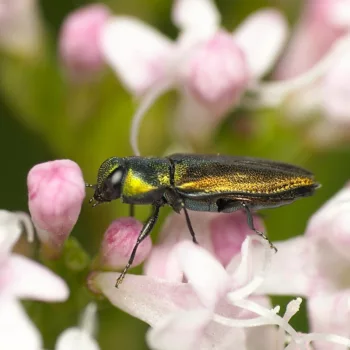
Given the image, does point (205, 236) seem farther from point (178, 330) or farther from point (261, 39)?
point (261, 39)

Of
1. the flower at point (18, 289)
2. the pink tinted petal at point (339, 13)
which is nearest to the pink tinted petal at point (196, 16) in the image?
the pink tinted petal at point (339, 13)

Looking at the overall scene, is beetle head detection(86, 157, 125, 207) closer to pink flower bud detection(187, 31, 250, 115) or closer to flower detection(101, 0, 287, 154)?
flower detection(101, 0, 287, 154)

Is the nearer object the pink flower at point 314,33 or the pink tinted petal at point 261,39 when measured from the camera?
the pink tinted petal at point 261,39

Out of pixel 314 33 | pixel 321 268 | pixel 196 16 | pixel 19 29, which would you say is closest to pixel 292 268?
pixel 321 268

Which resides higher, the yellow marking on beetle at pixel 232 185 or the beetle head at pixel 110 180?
the yellow marking on beetle at pixel 232 185

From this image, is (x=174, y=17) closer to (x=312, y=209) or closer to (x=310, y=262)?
(x=312, y=209)

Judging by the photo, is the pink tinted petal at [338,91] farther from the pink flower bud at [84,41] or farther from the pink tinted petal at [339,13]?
the pink flower bud at [84,41]

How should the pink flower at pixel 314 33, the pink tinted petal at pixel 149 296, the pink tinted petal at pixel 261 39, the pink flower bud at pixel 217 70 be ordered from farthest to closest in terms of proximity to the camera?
the pink flower at pixel 314 33 < the pink tinted petal at pixel 261 39 < the pink flower bud at pixel 217 70 < the pink tinted petal at pixel 149 296

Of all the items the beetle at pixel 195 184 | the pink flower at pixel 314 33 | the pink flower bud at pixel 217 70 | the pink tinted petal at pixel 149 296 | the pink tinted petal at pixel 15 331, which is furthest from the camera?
the pink flower at pixel 314 33
